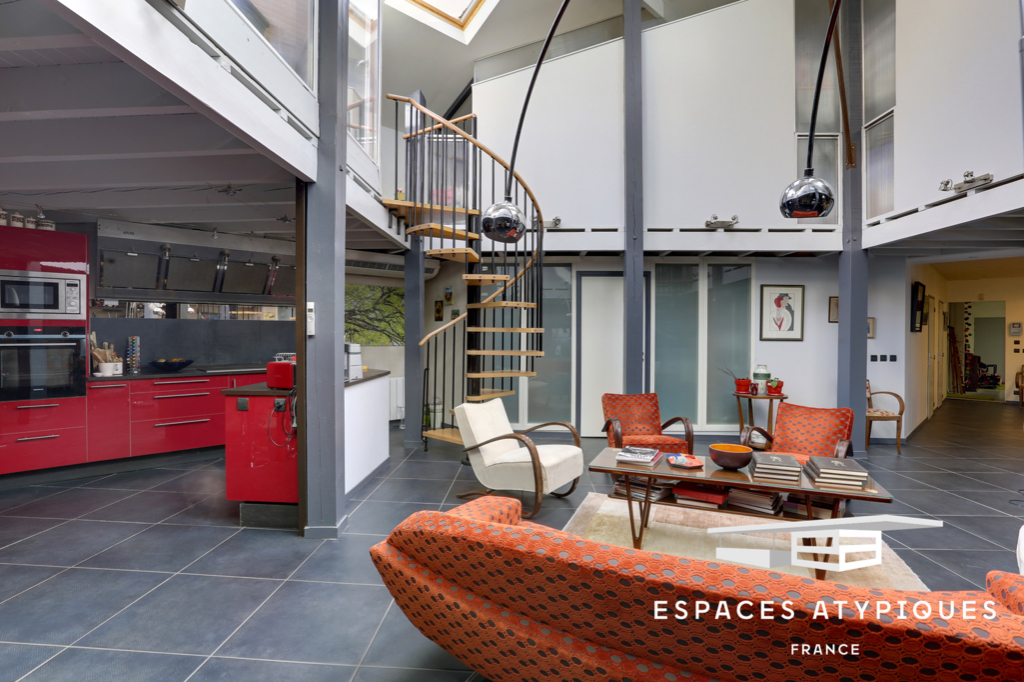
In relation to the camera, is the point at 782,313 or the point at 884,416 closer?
the point at 884,416

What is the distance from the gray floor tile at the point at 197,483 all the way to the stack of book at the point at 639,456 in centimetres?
339

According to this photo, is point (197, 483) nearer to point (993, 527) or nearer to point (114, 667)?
point (114, 667)

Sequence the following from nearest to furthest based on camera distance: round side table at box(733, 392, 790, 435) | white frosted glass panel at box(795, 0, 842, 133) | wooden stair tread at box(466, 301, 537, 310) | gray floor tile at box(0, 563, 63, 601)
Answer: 1. gray floor tile at box(0, 563, 63, 601)
2. wooden stair tread at box(466, 301, 537, 310)
3. round side table at box(733, 392, 790, 435)
4. white frosted glass panel at box(795, 0, 842, 133)

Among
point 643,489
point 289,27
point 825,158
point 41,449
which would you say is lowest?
point 643,489

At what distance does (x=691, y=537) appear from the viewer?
10.6 feet

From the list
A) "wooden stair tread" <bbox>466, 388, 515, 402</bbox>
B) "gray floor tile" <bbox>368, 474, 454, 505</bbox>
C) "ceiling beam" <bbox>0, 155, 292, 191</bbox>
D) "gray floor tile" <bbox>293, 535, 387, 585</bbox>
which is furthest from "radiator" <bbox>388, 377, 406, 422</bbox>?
"ceiling beam" <bbox>0, 155, 292, 191</bbox>

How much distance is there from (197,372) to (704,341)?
19.9ft

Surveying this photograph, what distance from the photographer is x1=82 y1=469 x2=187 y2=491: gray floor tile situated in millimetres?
Answer: 4273

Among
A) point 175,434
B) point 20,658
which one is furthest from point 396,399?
point 20,658

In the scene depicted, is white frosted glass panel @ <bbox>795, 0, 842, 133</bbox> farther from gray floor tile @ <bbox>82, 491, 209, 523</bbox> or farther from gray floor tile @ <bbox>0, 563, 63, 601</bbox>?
gray floor tile @ <bbox>0, 563, 63, 601</bbox>

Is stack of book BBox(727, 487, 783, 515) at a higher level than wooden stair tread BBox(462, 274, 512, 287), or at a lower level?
lower

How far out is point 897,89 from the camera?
16.5ft

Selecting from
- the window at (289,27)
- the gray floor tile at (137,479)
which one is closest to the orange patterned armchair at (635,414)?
the window at (289,27)

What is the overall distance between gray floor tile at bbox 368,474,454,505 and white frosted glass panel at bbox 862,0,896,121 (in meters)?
6.08
